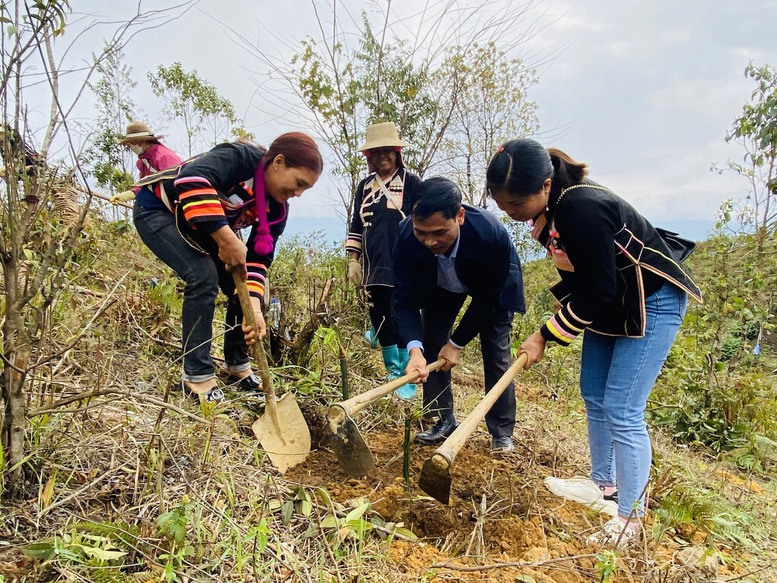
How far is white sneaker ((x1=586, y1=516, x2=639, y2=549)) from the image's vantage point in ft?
6.36

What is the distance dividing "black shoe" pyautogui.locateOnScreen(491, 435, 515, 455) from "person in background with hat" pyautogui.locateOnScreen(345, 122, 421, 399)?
990mm

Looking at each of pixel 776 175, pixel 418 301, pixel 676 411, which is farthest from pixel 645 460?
pixel 776 175

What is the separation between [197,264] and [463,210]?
4.50 ft

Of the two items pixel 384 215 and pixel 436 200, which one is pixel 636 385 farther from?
pixel 384 215

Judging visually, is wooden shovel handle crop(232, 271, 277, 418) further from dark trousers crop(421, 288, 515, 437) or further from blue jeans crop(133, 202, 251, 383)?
dark trousers crop(421, 288, 515, 437)

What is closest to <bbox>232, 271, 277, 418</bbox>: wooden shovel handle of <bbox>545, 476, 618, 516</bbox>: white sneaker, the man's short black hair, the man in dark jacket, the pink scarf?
the pink scarf

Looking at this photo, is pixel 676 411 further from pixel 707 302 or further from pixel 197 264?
pixel 197 264

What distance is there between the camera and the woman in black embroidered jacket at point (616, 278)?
1.98m

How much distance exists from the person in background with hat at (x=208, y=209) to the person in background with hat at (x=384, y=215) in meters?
1.15

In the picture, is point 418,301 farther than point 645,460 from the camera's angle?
Yes

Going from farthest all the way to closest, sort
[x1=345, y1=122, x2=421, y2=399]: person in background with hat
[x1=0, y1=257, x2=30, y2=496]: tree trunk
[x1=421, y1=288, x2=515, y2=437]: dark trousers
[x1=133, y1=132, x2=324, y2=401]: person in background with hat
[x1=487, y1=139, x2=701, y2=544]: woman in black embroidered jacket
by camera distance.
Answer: [x1=345, y1=122, x2=421, y2=399]: person in background with hat < [x1=421, y1=288, x2=515, y2=437]: dark trousers < [x1=133, y1=132, x2=324, y2=401]: person in background with hat < [x1=487, y1=139, x2=701, y2=544]: woman in black embroidered jacket < [x1=0, y1=257, x2=30, y2=496]: tree trunk

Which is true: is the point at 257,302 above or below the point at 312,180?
below

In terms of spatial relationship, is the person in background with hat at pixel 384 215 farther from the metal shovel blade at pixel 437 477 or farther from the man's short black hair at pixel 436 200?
the metal shovel blade at pixel 437 477

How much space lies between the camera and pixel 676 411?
4.27 meters
